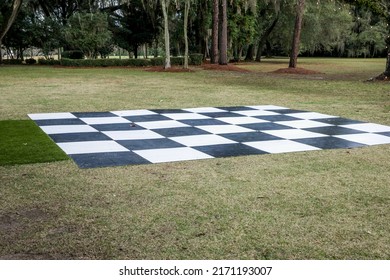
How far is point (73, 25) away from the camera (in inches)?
1035

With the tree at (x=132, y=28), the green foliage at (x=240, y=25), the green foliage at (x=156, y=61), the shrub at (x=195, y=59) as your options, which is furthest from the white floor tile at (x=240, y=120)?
the tree at (x=132, y=28)

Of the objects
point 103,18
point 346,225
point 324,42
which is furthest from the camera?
point 324,42

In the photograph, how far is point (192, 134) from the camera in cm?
576

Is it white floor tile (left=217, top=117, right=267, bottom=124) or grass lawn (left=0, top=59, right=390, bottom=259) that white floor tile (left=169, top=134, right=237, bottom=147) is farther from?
white floor tile (left=217, top=117, right=267, bottom=124)

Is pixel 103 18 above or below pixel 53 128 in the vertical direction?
above

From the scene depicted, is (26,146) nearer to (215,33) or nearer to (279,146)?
(279,146)

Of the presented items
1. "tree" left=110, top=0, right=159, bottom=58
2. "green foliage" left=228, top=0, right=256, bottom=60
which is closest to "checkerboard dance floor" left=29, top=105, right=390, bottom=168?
"green foliage" left=228, top=0, right=256, bottom=60

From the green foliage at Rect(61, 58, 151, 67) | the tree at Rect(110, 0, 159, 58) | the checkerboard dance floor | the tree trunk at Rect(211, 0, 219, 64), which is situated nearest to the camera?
the checkerboard dance floor

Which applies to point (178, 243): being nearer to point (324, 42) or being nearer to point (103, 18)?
point (103, 18)

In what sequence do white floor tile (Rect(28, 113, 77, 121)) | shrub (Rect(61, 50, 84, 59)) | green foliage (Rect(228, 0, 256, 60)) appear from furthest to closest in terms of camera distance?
1. green foliage (Rect(228, 0, 256, 60))
2. shrub (Rect(61, 50, 84, 59))
3. white floor tile (Rect(28, 113, 77, 121))

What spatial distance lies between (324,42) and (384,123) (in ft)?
105

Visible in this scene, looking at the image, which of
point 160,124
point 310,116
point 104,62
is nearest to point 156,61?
point 104,62

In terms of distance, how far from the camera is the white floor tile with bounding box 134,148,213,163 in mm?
4570
